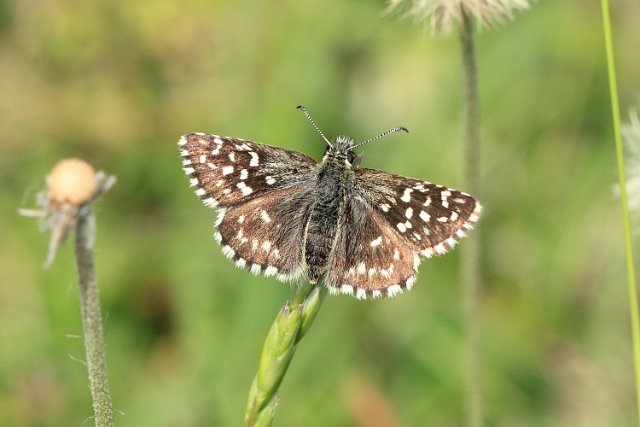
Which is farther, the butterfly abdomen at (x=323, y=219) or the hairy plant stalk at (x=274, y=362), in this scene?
the butterfly abdomen at (x=323, y=219)

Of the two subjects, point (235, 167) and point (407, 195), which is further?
point (235, 167)

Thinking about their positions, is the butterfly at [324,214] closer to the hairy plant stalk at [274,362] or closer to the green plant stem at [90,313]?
the hairy plant stalk at [274,362]

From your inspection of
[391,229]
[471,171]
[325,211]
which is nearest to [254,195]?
[325,211]

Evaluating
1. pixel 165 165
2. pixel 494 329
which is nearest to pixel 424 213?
pixel 494 329

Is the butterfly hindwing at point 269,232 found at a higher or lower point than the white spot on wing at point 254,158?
lower

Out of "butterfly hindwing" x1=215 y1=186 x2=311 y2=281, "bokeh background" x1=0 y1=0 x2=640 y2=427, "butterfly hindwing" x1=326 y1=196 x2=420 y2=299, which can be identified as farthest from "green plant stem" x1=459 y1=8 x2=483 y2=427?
"bokeh background" x1=0 y1=0 x2=640 y2=427

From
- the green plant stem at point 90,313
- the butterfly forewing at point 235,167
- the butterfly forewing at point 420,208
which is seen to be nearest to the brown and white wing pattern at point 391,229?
the butterfly forewing at point 420,208

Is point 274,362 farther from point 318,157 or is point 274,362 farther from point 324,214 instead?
point 318,157

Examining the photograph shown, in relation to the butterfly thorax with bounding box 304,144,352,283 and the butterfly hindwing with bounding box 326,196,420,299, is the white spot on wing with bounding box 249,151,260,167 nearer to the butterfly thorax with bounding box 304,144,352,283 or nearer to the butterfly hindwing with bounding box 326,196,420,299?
the butterfly thorax with bounding box 304,144,352,283
